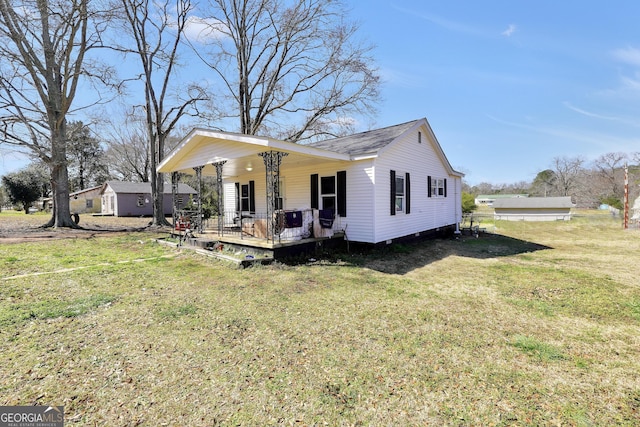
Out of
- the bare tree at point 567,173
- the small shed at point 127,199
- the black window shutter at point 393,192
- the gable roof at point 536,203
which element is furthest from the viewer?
the bare tree at point 567,173

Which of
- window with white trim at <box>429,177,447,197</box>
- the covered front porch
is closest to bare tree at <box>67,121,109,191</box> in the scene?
the covered front porch

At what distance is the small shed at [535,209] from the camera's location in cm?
2898

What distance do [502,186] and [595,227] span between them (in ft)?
251

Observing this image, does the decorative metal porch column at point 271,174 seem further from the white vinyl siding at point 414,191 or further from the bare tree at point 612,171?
the bare tree at point 612,171

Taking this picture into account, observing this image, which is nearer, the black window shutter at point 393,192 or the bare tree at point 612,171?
the black window shutter at point 393,192

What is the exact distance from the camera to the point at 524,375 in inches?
116

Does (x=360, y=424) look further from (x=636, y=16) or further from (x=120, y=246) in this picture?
(x=636, y=16)

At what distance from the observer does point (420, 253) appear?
9.84 m

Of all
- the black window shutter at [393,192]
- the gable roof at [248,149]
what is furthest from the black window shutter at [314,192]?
the black window shutter at [393,192]

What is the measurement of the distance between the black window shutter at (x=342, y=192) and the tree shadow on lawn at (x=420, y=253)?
146cm

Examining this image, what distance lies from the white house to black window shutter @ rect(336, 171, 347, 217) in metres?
0.03

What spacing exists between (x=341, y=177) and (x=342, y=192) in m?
0.53

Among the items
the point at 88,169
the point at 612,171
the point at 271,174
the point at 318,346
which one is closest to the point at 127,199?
the point at 88,169

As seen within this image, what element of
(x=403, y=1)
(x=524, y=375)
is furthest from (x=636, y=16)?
(x=524, y=375)
